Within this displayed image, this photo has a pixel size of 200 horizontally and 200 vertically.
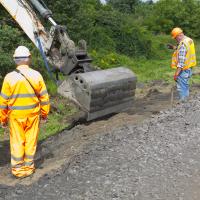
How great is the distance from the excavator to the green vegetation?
1794mm

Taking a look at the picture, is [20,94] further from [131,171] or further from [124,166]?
[131,171]

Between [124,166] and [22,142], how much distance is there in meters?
1.44

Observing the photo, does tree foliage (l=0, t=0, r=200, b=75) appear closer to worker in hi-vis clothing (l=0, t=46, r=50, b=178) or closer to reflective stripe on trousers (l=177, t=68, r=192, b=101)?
reflective stripe on trousers (l=177, t=68, r=192, b=101)

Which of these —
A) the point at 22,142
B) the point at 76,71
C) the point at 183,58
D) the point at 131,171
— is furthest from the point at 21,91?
the point at 183,58

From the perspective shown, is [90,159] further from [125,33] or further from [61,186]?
[125,33]

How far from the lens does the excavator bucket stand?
8.66 m

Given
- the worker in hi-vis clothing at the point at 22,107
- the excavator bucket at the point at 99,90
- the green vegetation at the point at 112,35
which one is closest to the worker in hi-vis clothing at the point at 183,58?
the excavator bucket at the point at 99,90

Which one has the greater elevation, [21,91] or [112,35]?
[21,91]

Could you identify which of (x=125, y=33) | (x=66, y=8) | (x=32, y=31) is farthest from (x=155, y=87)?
(x=125, y=33)

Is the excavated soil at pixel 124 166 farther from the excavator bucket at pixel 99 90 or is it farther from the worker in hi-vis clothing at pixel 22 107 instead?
the excavator bucket at pixel 99 90

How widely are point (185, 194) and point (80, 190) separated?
1228 mm

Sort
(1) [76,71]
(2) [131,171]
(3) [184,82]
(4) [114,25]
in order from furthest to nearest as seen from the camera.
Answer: (4) [114,25] < (3) [184,82] < (1) [76,71] < (2) [131,171]

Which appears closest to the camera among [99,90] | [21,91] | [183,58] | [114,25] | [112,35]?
[21,91]

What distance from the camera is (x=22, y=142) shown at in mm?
6523
